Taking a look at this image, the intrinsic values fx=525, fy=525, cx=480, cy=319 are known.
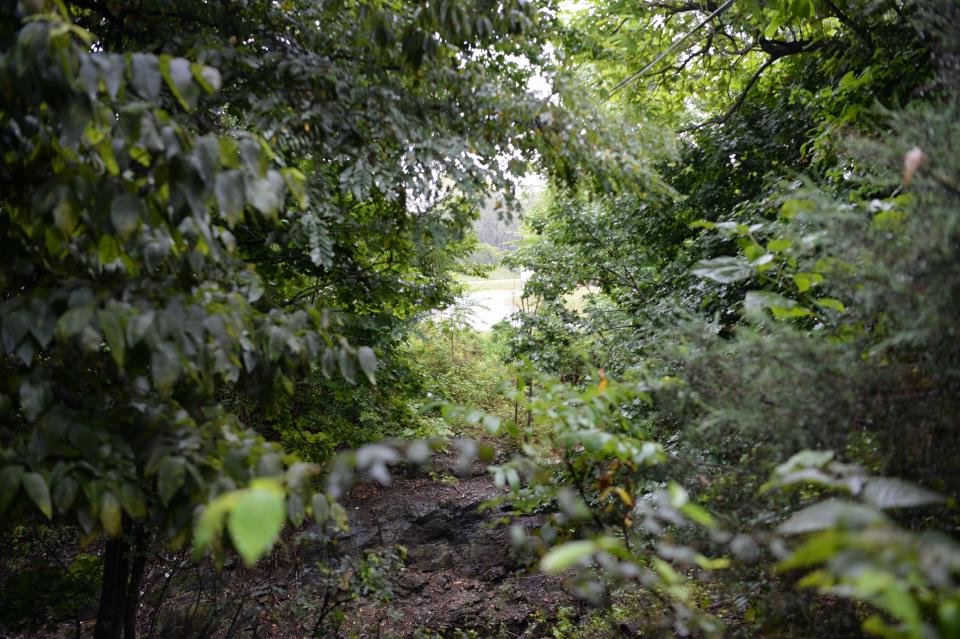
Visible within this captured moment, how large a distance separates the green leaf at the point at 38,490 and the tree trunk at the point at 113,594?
253 cm

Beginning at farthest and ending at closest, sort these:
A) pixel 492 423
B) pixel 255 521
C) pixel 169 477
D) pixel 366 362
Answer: pixel 366 362, pixel 492 423, pixel 169 477, pixel 255 521

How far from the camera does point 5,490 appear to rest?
3.83 feet

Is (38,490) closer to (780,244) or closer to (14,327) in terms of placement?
(14,327)

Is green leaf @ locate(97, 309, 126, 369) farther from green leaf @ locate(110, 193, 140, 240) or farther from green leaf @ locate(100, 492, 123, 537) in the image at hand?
green leaf @ locate(100, 492, 123, 537)

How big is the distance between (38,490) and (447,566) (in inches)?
223

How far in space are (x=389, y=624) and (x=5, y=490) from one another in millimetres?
4343

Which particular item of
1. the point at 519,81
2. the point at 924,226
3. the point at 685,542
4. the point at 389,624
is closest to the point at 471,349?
the point at 389,624

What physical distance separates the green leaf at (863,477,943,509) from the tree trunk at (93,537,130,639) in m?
3.80

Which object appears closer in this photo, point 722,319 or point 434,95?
point 434,95

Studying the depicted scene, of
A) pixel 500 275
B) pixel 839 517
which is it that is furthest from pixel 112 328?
pixel 500 275

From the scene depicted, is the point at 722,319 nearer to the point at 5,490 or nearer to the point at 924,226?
the point at 924,226

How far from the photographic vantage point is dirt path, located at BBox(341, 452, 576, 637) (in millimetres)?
4883

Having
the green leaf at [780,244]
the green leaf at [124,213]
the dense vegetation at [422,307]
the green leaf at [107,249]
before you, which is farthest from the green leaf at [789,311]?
the green leaf at [107,249]

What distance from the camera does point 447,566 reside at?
6211 mm
